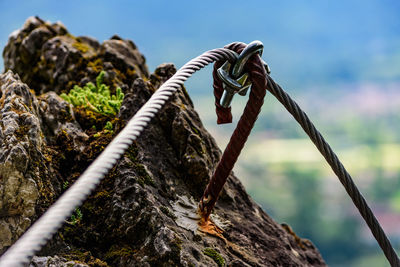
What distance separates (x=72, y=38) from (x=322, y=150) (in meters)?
4.64

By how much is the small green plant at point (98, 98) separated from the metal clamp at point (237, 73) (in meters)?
1.63

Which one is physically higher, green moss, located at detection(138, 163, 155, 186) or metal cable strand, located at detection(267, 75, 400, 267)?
metal cable strand, located at detection(267, 75, 400, 267)

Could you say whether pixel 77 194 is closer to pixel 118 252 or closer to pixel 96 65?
pixel 118 252

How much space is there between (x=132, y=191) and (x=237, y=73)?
1.13m

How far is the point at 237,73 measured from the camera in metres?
3.29

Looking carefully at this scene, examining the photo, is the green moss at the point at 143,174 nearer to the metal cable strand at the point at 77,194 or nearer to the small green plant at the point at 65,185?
the small green plant at the point at 65,185

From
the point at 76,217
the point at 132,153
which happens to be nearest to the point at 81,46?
the point at 132,153

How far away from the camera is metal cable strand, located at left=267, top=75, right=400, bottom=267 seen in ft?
11.2

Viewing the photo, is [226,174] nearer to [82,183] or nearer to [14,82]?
[82,183]

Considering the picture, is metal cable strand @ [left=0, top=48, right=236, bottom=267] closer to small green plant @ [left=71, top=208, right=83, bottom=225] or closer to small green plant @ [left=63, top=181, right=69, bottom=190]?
small green plant @ [left=71, top=208, right=83, bottom=225]

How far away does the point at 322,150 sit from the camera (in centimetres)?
342

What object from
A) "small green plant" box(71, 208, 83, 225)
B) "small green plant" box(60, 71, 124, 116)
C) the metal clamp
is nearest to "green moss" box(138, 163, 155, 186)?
"small green plant" box(71, 208, 83, 225)

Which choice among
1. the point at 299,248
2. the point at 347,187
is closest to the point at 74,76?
the point at 299,248

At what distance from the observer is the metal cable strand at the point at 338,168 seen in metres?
3.41
